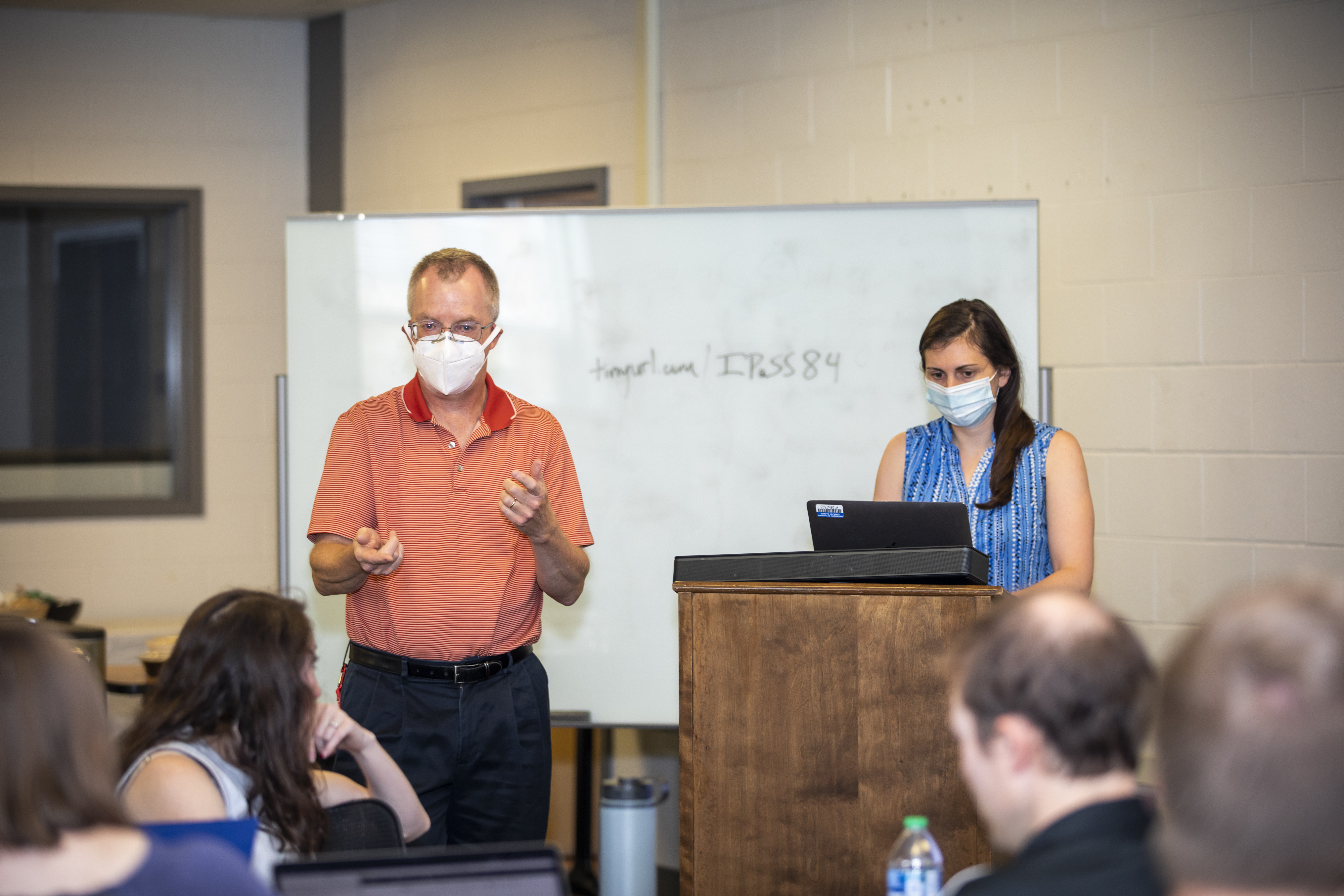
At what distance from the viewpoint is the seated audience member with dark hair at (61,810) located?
3.04 feet

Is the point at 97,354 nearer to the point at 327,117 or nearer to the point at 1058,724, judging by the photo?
the point at 327,117

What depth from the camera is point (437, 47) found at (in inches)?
164

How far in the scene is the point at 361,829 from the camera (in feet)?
4.71

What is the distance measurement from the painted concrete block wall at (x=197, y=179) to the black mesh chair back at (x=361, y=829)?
120 inches

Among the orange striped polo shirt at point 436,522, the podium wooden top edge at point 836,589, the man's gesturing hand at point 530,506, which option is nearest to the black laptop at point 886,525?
the podium wooden top edge at point 836,589

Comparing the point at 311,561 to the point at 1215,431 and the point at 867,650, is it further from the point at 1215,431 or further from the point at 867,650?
the point at 1215,431

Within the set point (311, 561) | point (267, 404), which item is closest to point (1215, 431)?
point (311, 561)

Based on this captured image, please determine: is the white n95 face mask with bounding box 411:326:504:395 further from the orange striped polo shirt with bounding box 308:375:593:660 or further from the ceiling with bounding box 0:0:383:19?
the ceiling with bounding box 0:0:383:19

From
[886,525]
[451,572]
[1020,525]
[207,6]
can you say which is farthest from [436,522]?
[207,6]

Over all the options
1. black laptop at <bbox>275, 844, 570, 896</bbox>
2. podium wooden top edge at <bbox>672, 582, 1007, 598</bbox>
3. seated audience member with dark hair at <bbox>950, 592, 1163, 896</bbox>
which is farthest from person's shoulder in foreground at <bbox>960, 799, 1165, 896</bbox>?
podium wooden top edge at <bbox>672, 582, 1007, 598</bbox>

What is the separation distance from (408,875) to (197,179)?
3.88m

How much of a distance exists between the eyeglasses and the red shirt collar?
0.31 feet

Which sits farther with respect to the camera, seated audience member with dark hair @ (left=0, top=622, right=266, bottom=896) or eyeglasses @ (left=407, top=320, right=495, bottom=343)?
eyeglasses @ (left=407, top=320, right=495, bottom=343)

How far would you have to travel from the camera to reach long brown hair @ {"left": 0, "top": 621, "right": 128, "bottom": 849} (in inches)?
36.4
